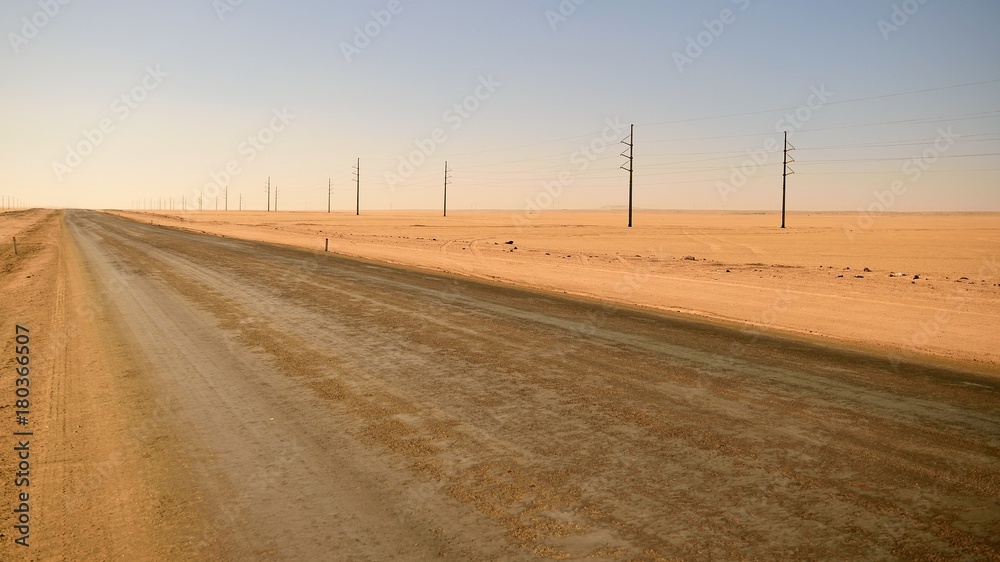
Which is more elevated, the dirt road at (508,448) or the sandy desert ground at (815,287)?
the sandy desert ground at (815,287)

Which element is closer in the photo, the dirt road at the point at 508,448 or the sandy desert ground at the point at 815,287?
the dirt road at the point at 508,448

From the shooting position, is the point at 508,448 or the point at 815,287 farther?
the point at 815,287

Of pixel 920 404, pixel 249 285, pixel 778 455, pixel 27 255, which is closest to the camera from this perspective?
pixel 778 455

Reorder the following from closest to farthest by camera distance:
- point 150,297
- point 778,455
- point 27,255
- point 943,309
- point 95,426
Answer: point 778,455 → point 95,426 → point 943,309 → point 150,297 → point 27,255

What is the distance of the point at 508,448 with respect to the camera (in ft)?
15.5

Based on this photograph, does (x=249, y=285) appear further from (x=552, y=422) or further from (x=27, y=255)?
(x=27, y=255)

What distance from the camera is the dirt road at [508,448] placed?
3.43m

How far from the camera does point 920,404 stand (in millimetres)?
5879

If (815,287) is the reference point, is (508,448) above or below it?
below

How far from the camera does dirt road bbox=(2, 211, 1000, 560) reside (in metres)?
3.43

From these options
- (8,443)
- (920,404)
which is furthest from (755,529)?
(8,443)

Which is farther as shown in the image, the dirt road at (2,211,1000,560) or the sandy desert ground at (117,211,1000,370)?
the sandy desert ground at (117,211,1000,370)

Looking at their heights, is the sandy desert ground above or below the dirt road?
above

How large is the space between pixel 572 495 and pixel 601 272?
626 inches
